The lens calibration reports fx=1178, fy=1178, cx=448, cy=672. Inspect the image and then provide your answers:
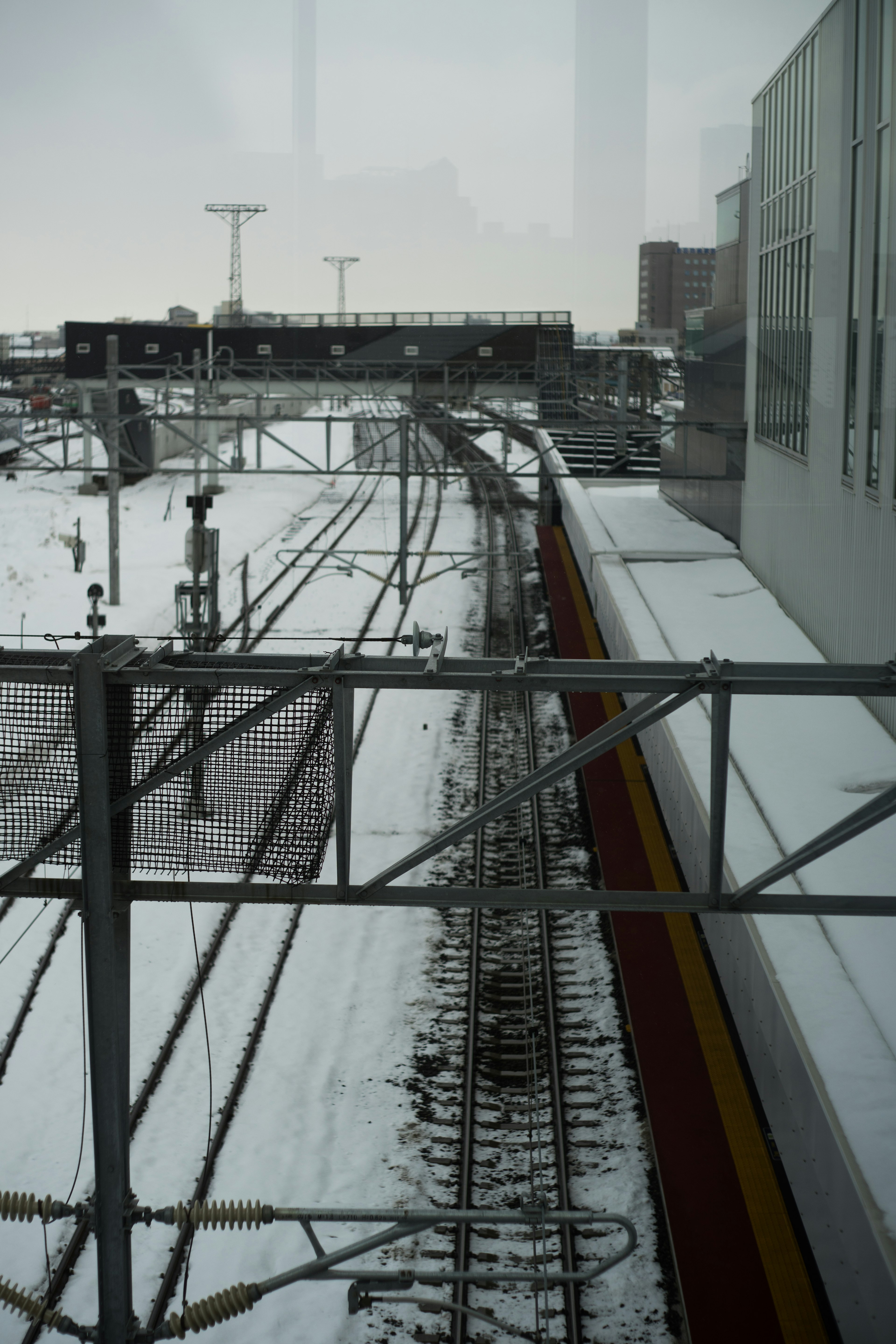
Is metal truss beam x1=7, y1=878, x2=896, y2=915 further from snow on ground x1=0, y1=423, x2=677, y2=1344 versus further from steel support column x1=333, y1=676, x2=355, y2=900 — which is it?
snow on ground x1=0, y1=423, x2=677, y2=1344

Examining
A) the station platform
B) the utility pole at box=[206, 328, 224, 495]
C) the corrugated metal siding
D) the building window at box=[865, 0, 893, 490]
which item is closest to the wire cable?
the station platform

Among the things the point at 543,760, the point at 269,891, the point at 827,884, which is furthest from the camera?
the point at 543,760

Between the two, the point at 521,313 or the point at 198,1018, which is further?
the point at 521,313

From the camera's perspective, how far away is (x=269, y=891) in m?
4.32

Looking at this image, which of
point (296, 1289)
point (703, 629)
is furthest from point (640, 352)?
point (296, 1289)

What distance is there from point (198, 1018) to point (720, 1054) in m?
3.18

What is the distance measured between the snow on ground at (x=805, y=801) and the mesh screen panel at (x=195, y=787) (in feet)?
8.31

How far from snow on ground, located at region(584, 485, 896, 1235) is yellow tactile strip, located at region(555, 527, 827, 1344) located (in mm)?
804

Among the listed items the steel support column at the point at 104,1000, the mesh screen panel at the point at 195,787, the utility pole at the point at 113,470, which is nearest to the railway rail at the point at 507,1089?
the steel support column at the point at 104,1000

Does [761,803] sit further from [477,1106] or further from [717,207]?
[717,207]

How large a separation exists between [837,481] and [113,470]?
363 inches

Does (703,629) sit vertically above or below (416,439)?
below

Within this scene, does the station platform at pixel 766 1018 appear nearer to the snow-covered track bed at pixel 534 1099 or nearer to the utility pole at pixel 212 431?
the snow-covered track bed at pixel 534 1099

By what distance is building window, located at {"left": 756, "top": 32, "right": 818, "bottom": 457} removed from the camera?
12.2 metres
